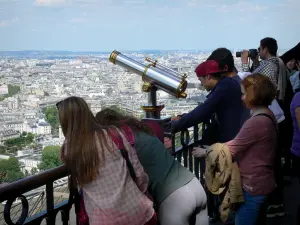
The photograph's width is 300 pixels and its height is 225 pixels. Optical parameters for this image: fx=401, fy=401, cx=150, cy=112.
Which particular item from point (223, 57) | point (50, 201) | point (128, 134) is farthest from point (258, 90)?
point (50, 201)

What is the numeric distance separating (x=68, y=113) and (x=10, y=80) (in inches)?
160

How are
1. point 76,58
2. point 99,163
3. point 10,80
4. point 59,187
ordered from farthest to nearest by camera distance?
point 10,80
point 76,58
point 59,187
point 99,163

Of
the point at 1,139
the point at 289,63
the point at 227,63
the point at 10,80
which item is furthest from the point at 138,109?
the point at 10,80

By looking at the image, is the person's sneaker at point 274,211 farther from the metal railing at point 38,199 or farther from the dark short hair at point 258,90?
the metal railing at point 38,199

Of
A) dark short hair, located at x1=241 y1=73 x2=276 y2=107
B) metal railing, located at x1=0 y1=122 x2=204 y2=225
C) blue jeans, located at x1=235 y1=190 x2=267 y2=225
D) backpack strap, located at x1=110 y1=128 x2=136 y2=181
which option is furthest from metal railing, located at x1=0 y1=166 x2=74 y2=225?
dark short hair, located at x1=241 y1=73 x2=276 y2=107

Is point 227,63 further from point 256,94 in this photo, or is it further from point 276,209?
point 276,209

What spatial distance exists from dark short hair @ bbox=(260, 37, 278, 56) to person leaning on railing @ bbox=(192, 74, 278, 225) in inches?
79.4

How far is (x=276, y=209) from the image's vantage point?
4.04 m

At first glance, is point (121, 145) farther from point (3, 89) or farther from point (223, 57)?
point (3, 89)

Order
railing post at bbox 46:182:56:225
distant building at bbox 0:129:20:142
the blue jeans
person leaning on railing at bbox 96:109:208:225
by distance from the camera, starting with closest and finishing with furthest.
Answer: railing post at bbox 46:182:56:225, person leaning on railing at bbox 96:109:208:225, the blue jeans, distant building at bbox 0:129:20:142

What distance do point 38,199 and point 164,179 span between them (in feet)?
2.12

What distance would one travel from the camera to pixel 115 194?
1810mm

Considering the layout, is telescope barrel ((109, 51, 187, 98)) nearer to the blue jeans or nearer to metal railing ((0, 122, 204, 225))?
the blue jeans

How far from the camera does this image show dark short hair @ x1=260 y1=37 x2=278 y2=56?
4.53 meters
